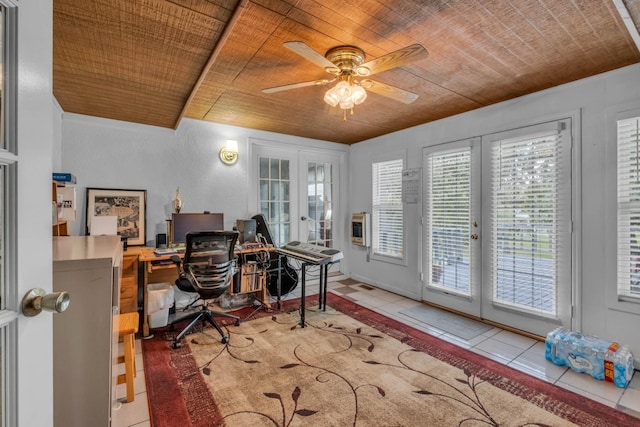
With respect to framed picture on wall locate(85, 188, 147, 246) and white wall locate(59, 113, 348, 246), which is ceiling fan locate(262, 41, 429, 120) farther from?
framed picture on wall locate(85, 188, 147, 246)

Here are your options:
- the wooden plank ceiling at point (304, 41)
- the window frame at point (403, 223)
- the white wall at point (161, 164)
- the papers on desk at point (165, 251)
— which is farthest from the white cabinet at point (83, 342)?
the window frame at point (403, 223)

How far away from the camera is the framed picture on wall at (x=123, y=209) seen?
3330mm

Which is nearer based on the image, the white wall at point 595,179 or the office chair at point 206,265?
the white wall at point 595,179

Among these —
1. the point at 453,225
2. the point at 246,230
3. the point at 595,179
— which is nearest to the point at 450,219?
the point at 453,225

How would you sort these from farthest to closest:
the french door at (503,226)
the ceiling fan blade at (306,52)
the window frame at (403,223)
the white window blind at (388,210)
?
the white window blind at (388,210) < the window frame at (403,223) < the french door at (503,226) < the ceiling fan blade at (306,52)

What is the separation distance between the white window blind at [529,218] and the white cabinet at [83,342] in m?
3.35

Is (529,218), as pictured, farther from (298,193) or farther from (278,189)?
(278,189)

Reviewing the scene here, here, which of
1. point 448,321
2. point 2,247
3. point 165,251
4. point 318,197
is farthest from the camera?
point 318,197

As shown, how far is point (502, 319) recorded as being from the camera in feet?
10.3

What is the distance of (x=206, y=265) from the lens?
9.45 feet

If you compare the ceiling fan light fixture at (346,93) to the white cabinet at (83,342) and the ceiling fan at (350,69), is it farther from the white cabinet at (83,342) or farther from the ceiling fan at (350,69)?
the white cabinet at (83,342)

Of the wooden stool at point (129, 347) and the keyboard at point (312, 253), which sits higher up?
the keyboard at point (312, 253)

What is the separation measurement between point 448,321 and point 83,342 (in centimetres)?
326

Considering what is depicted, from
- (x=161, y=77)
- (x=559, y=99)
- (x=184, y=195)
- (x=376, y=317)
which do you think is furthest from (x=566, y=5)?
(x=184, y=195)
